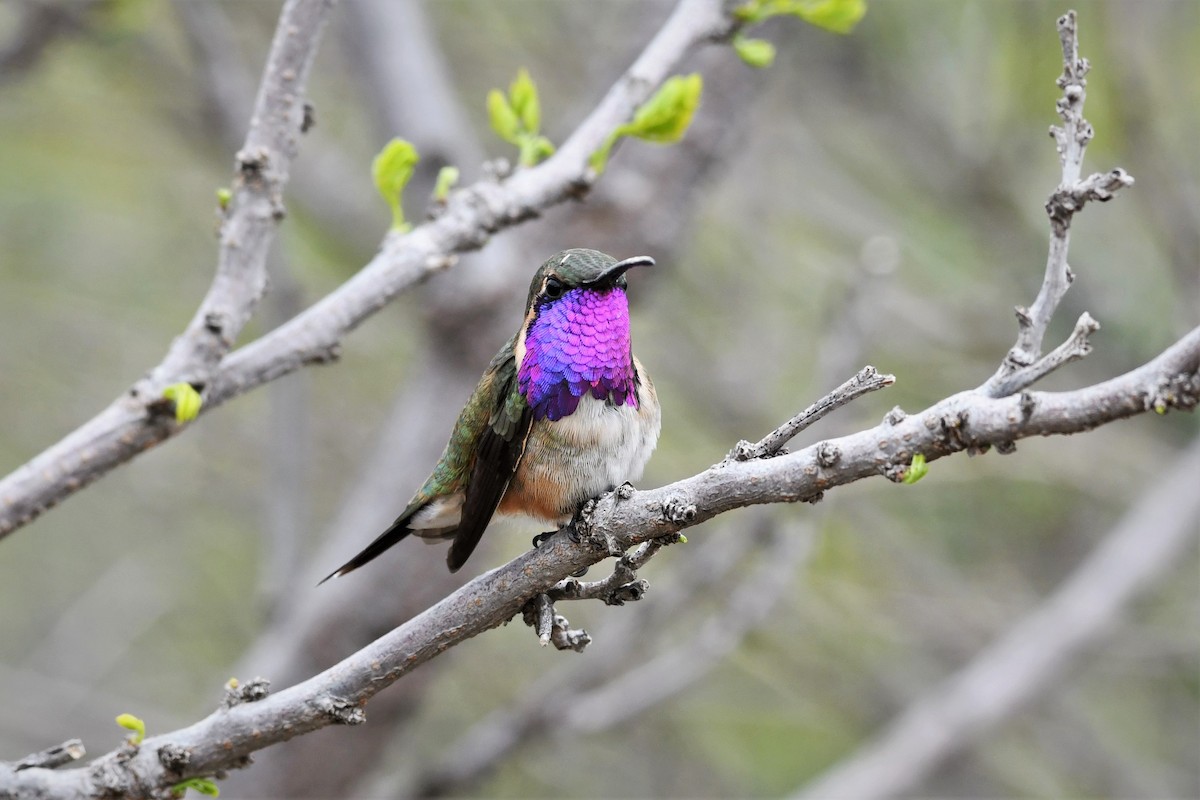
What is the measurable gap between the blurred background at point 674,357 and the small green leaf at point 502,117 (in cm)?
177

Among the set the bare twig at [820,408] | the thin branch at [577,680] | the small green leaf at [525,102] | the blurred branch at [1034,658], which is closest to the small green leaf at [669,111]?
the small green leaf at [525,102]

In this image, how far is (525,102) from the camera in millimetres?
3121

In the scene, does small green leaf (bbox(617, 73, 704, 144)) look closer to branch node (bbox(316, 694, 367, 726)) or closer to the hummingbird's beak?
the hummingbird's beak

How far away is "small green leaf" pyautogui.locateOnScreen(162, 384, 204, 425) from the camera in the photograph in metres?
2.54

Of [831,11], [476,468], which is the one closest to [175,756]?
[476,468]

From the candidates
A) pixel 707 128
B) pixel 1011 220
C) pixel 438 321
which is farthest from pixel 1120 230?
pixel 438 321

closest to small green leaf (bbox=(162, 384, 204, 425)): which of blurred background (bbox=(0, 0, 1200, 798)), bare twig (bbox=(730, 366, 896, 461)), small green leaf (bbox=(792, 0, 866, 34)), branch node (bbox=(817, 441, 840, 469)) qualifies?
bare twig (bbox=(730, 366, 896, 461))

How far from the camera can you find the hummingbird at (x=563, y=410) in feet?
8.58

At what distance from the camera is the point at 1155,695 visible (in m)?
8.30

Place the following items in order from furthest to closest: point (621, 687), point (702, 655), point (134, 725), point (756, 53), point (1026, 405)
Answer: point (621, 687) < point (702, 655) < point (756, 53) < point (134, 725) < point (1026, 405)

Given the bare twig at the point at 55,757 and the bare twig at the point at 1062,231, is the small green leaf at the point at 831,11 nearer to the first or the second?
Answer: the bare twig at the point at 1062,231

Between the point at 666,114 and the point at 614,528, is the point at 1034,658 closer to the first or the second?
the point at 666,114

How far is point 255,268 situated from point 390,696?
261cm

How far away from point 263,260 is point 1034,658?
4.05 metres
